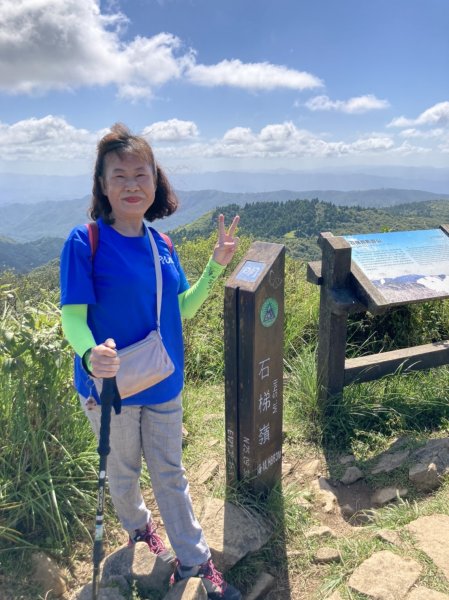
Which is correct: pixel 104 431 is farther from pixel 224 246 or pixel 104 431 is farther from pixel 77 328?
pixel 224 246

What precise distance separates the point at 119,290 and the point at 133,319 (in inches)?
6.0

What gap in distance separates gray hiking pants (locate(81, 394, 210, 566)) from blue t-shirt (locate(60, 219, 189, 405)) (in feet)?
0.40

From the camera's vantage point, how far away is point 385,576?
2350mm

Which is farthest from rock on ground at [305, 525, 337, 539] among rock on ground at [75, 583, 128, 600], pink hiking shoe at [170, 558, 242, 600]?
rock on ground at [75, 583, 128, 600]

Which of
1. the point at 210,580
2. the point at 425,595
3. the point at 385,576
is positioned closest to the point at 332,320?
the point at 385,576

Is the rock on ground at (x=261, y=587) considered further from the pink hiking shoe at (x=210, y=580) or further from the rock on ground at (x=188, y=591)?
the rock on ground at (x=188, y=591)

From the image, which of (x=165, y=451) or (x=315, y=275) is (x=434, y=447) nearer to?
(x=315, y=275)

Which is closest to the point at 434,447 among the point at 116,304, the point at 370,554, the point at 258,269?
the point at 370,554

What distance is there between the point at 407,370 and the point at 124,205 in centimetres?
341

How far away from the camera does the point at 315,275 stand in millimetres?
4039

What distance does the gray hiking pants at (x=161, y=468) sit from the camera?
7.16 feet

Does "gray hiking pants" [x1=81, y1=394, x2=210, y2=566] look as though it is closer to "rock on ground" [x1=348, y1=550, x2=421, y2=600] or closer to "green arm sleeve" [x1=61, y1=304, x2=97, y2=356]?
"green arm sleeve" [x1=61, y1=304, x2=97, y2=356]

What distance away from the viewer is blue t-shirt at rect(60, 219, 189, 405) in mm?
1878

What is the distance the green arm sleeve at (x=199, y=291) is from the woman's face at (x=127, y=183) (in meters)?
0.56
